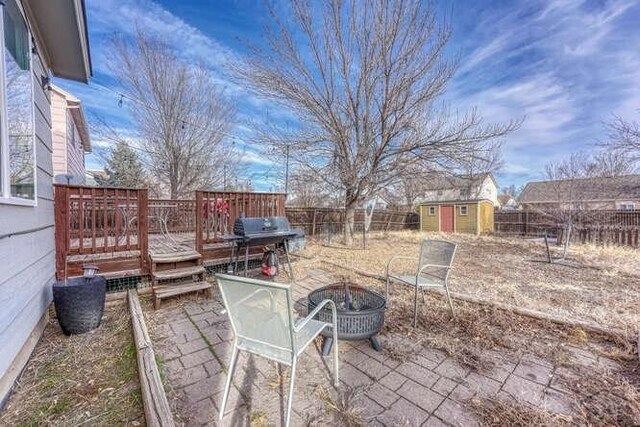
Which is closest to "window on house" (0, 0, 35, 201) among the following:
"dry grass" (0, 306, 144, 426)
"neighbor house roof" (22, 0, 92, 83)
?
"neighbor house roof" (22, 0, 92, 83)

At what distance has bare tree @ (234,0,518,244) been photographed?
6.91 m

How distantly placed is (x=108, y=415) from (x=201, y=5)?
8.20 meters

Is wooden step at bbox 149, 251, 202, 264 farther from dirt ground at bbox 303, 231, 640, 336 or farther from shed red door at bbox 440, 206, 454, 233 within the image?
shed red door at bbox 440, 206, 454, 233

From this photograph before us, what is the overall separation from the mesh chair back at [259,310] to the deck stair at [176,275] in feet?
7.42

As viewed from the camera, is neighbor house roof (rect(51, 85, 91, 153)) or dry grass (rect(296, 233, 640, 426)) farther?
neighbor house roof (rect(51, 85, 91, 153))

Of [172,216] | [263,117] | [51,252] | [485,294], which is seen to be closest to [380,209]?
[263,117]

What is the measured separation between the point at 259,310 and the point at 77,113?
11.3 m

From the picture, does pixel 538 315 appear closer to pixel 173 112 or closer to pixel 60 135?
pixel 60 135

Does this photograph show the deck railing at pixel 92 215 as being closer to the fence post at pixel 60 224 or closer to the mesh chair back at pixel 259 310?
the fence post at pixel 60 224

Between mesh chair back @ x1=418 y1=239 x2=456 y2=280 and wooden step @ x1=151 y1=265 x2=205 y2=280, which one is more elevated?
mesh chair back @ x1=418 y1=239 x2=456 y2=280

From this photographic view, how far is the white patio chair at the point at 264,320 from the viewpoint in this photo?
1381 mm

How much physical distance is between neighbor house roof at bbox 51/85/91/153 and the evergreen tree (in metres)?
1.22

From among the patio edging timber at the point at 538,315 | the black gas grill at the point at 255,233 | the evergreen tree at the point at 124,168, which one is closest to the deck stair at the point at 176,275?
the black gas grill at the point at 255,233

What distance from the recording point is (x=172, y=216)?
341 inches
